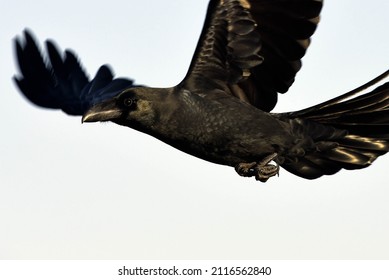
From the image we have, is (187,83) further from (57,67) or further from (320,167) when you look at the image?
(57,67)

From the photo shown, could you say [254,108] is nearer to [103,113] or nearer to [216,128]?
[216,128]

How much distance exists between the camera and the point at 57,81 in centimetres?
1212

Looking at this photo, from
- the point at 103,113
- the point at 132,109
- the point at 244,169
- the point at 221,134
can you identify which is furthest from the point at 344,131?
the point at 103,113

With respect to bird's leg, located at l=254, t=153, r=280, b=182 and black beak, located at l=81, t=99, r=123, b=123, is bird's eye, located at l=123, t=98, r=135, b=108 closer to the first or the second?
black beak, located at l=81, t=99, r=123, b=123

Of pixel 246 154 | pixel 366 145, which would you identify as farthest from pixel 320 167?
pixel 246 154

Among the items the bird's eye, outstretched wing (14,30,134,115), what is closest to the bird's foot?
the bird's eye

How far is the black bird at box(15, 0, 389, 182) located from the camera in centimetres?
883

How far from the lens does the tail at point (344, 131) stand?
9.16 metres

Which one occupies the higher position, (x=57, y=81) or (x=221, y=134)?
(x=57, y=81)

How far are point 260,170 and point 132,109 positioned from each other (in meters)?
1.31

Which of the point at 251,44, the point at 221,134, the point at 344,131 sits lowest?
the point at 221,134

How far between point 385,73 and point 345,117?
57 centimetres

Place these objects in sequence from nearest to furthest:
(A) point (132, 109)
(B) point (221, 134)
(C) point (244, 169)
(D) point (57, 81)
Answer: (B) point (221, 134)
(C) point (244, 169)
(A) point (132, 109)
(D) point (57, 81)

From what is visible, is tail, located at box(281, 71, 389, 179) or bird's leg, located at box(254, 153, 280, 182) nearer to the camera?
bird's leg, located at box(254, 153, 280, 182)
